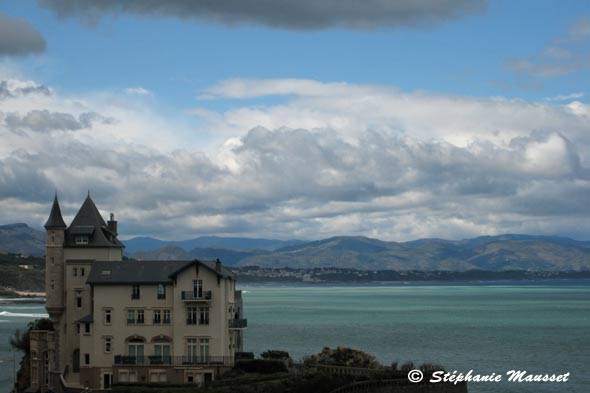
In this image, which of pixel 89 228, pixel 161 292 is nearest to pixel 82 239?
pixel 89 228

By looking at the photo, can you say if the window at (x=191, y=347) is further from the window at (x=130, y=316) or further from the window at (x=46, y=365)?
the window at (x=46, y=365)

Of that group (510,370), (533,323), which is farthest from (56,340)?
(533,323)

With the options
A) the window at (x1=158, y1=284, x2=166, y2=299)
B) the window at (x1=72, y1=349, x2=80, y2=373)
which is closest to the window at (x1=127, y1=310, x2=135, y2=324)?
the window at (x1=158, y1=284, x2=166, y2=299)

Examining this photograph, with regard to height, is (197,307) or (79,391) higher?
(197,307)

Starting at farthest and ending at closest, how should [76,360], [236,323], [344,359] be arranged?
[344,359], [236,323], [76,360]

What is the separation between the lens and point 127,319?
7081 centimetres

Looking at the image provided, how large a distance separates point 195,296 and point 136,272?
16.4ft

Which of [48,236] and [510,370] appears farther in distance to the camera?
[510,370]

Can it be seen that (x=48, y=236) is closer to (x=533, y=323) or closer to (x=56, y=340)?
(x=56, y=340)

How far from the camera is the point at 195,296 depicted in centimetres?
7056

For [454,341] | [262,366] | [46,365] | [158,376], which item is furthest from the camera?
[454,341]

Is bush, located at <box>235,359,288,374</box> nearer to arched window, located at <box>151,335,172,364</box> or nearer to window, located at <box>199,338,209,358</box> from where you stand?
window, located at <box>199,338,209,358</box>

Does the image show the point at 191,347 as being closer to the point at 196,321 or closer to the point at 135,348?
the point at 196,321

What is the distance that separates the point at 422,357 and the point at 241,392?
54.1 m
